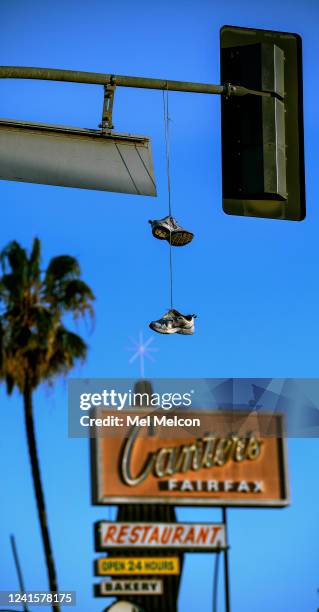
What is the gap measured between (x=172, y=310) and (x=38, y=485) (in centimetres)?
1467

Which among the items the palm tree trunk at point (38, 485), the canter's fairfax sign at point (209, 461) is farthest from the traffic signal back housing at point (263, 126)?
the canter's fairfax sign at point (209, 461)

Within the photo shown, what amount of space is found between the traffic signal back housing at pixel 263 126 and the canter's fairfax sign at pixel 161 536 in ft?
57.8

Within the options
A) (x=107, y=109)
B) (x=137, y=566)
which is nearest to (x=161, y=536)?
(x=137, y=566)

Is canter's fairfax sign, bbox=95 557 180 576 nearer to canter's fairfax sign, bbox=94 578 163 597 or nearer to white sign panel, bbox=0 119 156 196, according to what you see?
canter's fairfax sign, bbox=94 578 163 597

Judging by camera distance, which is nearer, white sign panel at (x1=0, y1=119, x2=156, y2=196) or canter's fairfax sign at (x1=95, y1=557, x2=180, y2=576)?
white sign panel at (x1=0, y1=119, x2=156, y2=196)

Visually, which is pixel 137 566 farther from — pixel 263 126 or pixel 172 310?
pixel 263 126

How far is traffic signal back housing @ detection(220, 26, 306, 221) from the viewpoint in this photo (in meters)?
9.01

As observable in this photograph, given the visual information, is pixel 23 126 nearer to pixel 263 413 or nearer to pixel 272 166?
pixel 272 166

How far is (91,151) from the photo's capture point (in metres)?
10.1

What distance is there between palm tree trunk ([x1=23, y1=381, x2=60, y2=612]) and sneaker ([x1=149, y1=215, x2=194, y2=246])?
13.1 m

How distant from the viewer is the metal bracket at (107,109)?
9617 millimetres

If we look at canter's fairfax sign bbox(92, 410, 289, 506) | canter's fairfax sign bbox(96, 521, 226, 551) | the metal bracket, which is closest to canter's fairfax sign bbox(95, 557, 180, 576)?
canter's fairfax sign bbox(96, 521, 226, 551)

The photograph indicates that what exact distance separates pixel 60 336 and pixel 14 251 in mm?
2247

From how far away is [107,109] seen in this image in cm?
1000
